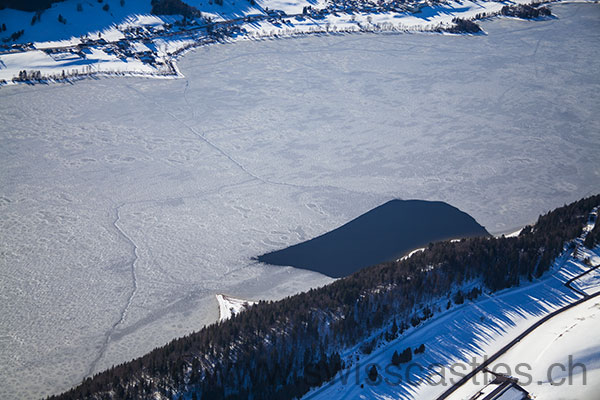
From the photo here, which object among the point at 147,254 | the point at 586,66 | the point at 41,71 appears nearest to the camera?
the point at 147,254

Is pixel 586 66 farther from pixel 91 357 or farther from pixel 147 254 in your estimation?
pixel 91 357

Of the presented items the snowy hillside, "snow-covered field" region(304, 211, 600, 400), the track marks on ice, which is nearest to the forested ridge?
"snow-covered field" region(304, 211, 600, 400)

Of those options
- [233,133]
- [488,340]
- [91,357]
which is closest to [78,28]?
[233,133]

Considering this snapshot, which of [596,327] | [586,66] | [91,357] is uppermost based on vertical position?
[586,66]

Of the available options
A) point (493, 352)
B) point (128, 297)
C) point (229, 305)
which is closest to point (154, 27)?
point (128, 297)

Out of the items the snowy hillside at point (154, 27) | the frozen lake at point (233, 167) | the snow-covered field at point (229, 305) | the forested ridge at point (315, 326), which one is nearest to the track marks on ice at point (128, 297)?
the frozen lake at point (233, 167)

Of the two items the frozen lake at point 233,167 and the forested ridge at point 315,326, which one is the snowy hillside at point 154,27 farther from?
the forested ridge at point 315,326

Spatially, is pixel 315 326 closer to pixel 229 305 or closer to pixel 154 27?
pixel 229 305
